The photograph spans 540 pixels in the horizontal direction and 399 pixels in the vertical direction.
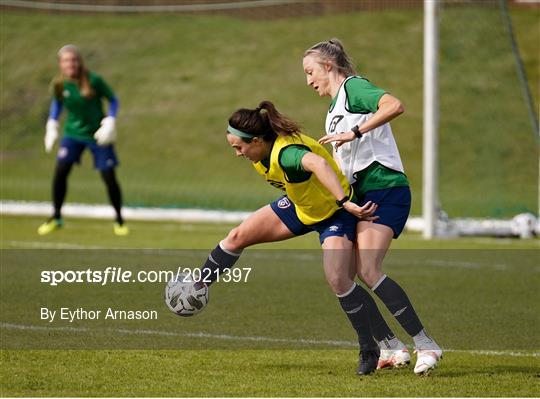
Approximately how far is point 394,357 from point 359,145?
51.2 inches

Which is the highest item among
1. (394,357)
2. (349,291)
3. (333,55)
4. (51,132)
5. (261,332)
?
(333,55)

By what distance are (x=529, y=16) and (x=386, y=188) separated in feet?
74.1

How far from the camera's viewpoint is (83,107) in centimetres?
1553

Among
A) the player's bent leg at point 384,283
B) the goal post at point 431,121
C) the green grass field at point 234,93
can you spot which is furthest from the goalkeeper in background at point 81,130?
the player's bent leg at point 384,283

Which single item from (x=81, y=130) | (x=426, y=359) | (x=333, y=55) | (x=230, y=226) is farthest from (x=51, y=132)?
(x=426, y=359)

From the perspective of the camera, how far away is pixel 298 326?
893 cm

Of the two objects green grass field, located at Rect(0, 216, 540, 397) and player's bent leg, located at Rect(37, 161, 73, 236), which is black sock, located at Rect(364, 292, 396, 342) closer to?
green grass field, located at Rect(0, 216, 540, 397)

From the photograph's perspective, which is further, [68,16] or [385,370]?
[68,16]

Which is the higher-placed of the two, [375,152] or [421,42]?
[375,152]

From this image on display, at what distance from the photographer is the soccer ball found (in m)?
7.50

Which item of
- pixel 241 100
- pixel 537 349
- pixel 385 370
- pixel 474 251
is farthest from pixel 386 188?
pixel 241 100

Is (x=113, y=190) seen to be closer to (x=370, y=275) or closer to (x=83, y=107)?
(x=83, y=107)

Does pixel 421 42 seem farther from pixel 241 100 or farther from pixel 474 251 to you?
pixel 474 251

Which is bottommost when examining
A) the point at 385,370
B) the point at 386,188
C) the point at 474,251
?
the point at 474,251
